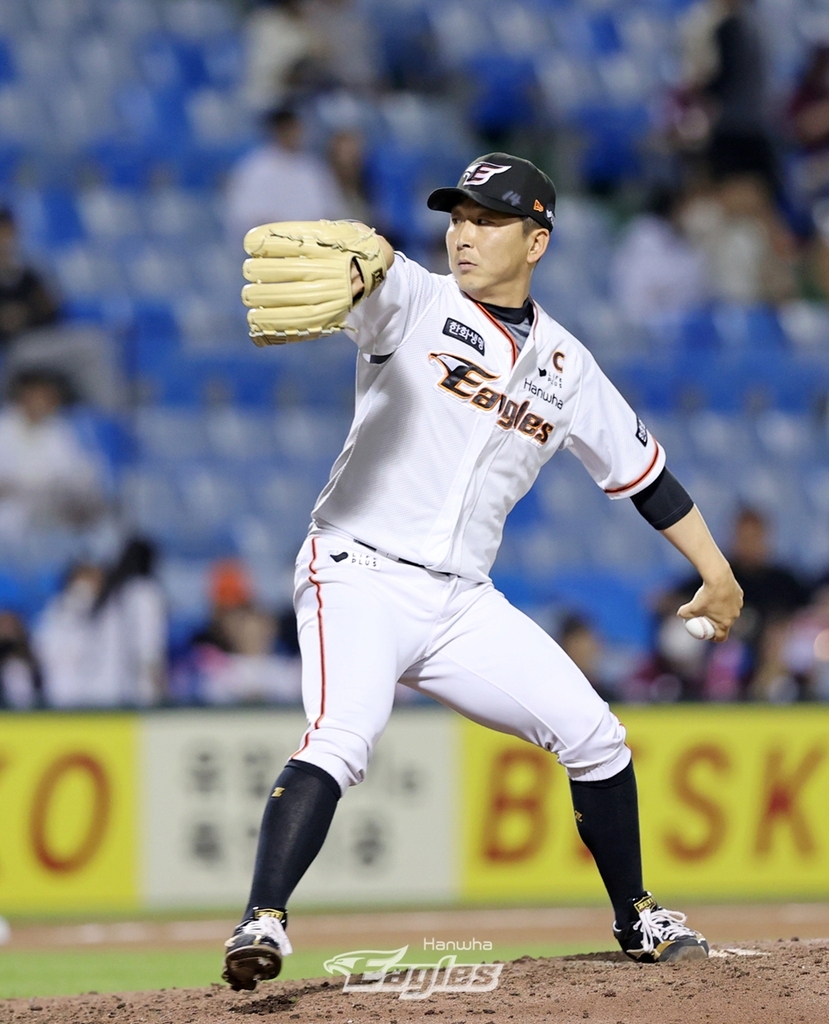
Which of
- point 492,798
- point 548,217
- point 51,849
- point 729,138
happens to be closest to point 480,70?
point 729,138

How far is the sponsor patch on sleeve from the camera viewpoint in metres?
3.94

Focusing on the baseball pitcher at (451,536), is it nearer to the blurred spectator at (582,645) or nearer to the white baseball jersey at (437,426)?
the white baseball jersey at (437,426)

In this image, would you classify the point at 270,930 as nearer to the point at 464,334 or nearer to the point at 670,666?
the point at 464,334

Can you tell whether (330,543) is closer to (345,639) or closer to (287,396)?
(345,639)

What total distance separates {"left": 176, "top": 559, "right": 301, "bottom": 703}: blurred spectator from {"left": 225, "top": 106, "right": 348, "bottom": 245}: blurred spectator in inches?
123

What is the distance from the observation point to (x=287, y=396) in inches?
393

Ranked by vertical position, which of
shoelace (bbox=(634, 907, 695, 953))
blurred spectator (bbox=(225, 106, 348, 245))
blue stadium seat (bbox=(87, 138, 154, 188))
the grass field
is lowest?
the grass field

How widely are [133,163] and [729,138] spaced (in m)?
4.31

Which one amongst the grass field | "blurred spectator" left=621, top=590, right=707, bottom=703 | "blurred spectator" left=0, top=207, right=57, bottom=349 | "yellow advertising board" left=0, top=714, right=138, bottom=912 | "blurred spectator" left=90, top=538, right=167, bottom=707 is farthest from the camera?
"blurred spectator" left=0, top=207, right=57, bottom=349

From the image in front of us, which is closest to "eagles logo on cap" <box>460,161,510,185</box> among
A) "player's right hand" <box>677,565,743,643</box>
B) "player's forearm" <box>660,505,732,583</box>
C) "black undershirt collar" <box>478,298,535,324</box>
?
"black undershirt collar" <box>478,298,535,324</box>

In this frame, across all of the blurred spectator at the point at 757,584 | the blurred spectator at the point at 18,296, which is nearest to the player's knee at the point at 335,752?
the blurred spectator at the point at 757,584

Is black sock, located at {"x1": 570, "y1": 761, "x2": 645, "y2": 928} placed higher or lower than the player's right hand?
lower

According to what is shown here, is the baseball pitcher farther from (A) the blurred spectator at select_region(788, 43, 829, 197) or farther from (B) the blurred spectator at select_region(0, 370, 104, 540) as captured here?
(A) the blurred spectator at select_region(788, 43, 829, 197)

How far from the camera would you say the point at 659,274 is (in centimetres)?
1117
